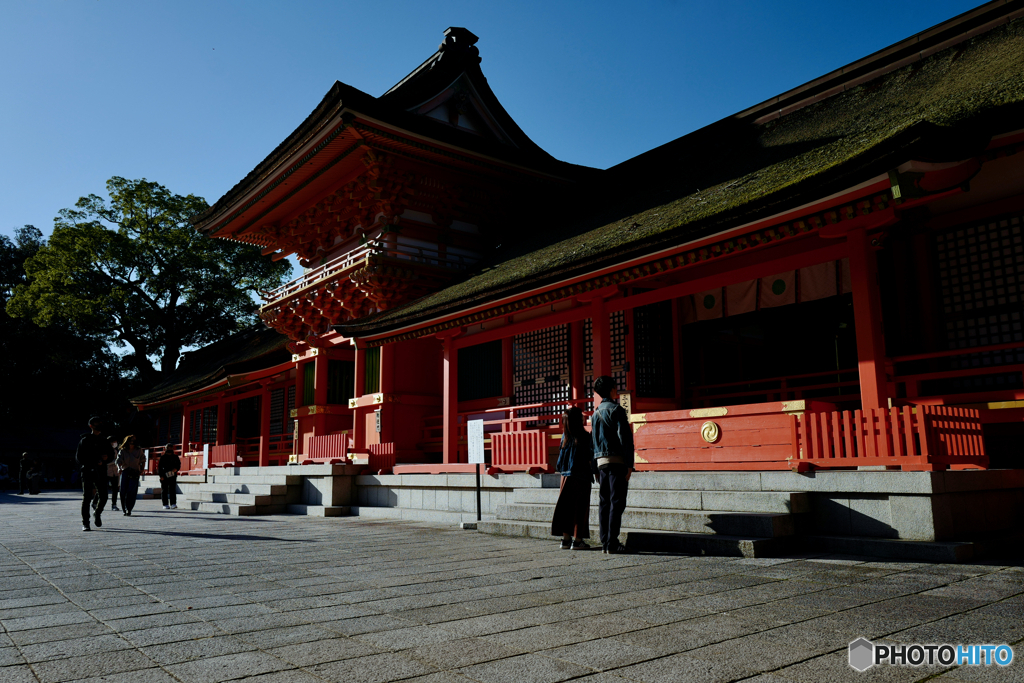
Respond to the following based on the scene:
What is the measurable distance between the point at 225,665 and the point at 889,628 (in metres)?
3.31

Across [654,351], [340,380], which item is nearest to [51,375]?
[340,380]

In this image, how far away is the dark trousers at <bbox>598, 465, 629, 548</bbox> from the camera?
678 cm

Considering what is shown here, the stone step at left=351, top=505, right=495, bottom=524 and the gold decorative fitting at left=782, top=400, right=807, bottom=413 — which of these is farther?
the stone step at left=351, top=505, right=495, bottom=524

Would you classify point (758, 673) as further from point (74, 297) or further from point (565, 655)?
point (74, 297)

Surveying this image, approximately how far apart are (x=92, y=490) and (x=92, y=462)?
1.56ft

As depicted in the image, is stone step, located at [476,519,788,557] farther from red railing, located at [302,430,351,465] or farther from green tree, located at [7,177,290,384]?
green tree, located at [7,177,290,384]

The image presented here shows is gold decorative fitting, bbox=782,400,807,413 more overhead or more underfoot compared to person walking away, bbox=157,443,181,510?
more overhead

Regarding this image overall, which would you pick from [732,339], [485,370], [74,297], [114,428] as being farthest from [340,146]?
[114,428]

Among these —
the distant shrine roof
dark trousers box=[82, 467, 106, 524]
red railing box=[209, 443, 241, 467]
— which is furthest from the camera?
red railing box=[209, 443, 241, 467]

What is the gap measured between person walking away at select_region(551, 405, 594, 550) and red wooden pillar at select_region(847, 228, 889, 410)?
298 cm

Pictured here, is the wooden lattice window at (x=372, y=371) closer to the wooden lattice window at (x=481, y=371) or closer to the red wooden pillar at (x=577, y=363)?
the wooden lattice window at (x=481, y=371)

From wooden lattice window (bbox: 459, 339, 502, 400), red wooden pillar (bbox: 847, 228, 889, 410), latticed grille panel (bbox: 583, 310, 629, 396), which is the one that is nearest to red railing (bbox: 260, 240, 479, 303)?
wooden lattice window (bbox: 459, 339, 502, 400)

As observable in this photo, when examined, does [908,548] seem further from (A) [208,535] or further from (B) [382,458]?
(B) [382,458]

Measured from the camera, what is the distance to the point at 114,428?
36.1 metres
